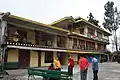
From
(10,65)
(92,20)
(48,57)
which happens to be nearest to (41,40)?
(48,57)

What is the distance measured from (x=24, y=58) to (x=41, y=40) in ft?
17.7

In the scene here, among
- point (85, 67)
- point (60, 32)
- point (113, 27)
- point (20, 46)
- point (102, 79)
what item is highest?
point (113, 27)

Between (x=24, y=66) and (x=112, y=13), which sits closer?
(x=24, y=66)

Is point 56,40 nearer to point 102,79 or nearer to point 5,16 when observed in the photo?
point 5,16

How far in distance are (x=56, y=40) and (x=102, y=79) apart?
18878mm

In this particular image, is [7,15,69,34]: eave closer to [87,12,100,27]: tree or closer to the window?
the window

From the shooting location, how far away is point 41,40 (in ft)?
103

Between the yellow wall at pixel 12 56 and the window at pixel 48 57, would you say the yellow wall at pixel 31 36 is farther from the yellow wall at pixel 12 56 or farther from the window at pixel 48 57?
the window at pixel 48 57

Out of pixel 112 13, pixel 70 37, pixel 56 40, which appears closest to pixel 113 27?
pixel 112 13

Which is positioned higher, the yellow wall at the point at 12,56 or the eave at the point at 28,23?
the eave at the point at 28,23

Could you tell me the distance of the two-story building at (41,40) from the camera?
23.8m

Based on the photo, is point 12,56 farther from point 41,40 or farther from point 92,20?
point 92,20

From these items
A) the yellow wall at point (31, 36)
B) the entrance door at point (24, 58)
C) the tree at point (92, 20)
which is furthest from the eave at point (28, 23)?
the tree at point (92, 20)

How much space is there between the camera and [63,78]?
1122 centimetres
